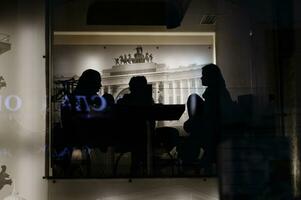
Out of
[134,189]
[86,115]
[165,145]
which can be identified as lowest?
[134,189]

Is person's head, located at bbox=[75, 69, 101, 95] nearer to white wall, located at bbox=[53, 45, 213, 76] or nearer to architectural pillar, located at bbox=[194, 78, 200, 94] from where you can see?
white wall, located at bbox=[53, 45, 213, 76]

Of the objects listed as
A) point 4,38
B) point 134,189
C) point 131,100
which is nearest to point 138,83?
point 131,100

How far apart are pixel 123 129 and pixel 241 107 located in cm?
49

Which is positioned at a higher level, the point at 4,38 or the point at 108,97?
the point at 4,38

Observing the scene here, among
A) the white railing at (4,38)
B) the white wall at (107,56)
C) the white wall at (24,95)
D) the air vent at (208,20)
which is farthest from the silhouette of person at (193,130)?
the white railing at (4,38)

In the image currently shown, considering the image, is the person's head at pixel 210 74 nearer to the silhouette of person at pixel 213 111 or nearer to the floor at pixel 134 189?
the silhouette of person at pixel 213 111

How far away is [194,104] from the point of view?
1.86 meters

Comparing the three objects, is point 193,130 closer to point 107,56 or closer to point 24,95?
point 107,56

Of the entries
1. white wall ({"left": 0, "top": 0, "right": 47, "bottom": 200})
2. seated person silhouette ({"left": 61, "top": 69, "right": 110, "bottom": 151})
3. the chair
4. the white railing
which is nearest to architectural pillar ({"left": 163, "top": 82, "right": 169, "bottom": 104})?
the chair

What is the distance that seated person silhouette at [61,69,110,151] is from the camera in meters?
1.82

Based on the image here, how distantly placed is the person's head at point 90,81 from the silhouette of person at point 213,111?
16.6 inches

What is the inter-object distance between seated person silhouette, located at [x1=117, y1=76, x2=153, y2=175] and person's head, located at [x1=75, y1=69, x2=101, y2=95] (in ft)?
0.36

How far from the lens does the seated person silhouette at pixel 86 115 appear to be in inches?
71.7

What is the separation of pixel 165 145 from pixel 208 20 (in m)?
0.54
